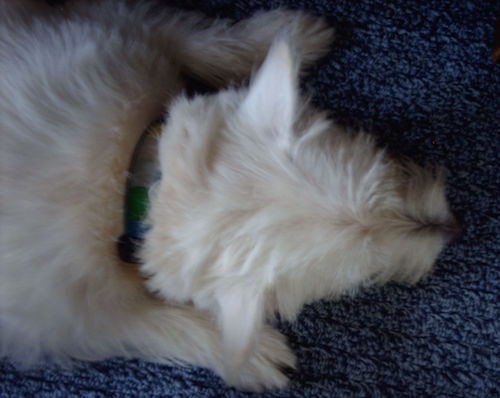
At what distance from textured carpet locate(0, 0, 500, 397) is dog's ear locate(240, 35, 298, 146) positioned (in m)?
0.44

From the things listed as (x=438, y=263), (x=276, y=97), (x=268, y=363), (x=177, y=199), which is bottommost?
(x=268, y=363)

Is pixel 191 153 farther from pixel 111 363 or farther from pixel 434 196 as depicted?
pixel 111 363

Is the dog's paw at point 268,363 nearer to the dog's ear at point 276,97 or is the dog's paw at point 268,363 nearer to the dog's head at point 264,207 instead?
the dog's head at point 264,207

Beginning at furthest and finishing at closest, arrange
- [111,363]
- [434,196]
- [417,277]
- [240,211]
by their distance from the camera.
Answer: [111,363] < [417,277] < [434,196] < [240,211]

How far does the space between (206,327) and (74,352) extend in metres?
0.25

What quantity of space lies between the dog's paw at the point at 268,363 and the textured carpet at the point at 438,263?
0.13ft

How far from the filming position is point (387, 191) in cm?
78

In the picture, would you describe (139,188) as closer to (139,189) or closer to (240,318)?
(139,189)

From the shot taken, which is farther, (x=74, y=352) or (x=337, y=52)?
(x=337, y=52)

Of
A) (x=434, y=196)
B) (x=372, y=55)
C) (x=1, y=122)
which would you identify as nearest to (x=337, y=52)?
(x=372, y=55)

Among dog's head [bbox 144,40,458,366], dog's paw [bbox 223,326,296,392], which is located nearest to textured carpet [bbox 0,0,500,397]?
dog's paw [bbox 223,326,296,392]

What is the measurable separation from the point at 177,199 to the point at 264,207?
4.7 inches

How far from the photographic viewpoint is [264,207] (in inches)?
28.2

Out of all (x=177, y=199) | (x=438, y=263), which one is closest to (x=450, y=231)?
(x=438, y=263)
